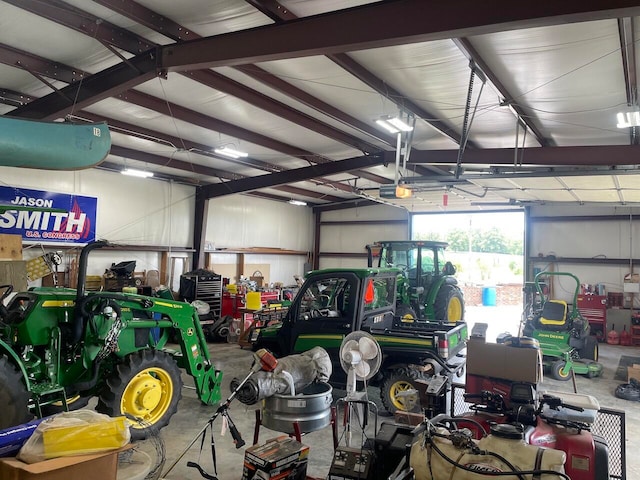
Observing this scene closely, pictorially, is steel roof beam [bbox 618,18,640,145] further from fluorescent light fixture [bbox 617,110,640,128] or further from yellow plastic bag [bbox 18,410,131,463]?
yellow plastic bag [bbox 18,410,131,463]

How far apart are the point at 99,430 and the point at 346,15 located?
3209 millimetres

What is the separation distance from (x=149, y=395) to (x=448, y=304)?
5.53 meters

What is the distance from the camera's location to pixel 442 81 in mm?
5012

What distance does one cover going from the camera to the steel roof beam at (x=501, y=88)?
4.04 m

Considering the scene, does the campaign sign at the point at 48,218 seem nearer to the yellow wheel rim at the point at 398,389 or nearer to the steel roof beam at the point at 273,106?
the steel roof beam at the point at 273,106

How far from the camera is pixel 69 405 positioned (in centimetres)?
414

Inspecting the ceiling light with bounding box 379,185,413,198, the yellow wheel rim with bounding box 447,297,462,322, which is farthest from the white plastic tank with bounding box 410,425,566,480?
the yellow wheel rim with bounding box 447,297,462,322

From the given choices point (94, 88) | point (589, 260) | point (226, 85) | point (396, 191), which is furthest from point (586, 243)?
point (94, 88)

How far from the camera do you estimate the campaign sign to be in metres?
7.54

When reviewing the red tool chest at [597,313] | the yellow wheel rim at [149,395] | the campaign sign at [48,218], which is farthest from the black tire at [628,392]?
the campaign sign at [48,218]

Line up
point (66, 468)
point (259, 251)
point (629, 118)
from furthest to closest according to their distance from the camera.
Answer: point (259, 251) < point (629, 118) < point (66, 468)

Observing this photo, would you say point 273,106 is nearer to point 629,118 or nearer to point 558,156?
point 558,156

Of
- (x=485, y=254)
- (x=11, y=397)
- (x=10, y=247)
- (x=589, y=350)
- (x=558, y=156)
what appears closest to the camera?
(x=11, y=397)

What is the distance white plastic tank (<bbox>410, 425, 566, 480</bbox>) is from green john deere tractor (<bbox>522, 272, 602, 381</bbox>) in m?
4.86
